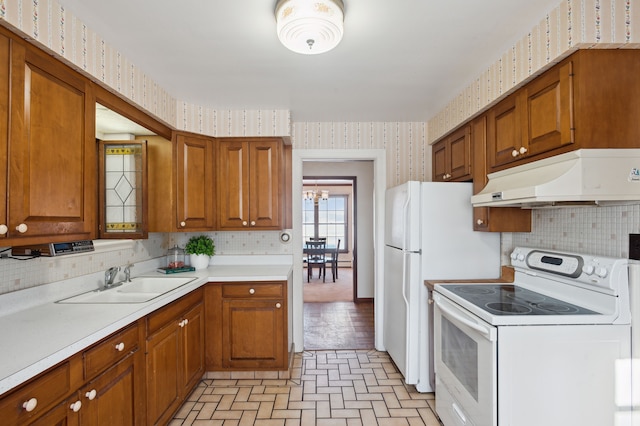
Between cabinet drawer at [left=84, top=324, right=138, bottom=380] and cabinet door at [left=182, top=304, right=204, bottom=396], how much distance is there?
62 centimetres

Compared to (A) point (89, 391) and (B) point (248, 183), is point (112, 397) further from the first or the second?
(B) point (248, 183)

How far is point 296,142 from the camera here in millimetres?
3420

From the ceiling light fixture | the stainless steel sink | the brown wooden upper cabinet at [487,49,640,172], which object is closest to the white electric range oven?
the brown wooden upper cabinet at [487,49,640,172]

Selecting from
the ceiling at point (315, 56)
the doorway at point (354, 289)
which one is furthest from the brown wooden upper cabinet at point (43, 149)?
the doorway at point (354, 289)

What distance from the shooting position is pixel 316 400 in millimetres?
2496

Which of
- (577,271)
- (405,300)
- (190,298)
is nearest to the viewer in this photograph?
(577,271)

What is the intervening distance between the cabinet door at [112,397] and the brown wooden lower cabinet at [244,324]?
995mm

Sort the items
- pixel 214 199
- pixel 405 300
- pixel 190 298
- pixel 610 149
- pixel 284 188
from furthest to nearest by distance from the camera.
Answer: pixel 284 188, pixel 214 199, pixel 405 300, pixel 190 298, pixel 610 149

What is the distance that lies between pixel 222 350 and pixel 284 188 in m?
1.57

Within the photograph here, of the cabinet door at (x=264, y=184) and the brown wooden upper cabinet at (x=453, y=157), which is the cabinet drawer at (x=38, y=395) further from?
the brown wooden upper cabinet at (x=453, y=157)

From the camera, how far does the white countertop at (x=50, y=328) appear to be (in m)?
1.11

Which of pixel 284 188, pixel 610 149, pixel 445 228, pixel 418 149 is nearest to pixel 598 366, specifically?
pixel 610 149

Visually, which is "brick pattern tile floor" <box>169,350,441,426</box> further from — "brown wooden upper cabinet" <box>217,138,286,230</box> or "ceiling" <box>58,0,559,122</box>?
"ceiling" <box>58,0,559,122</box>

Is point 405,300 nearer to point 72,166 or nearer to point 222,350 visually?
point 222,350
